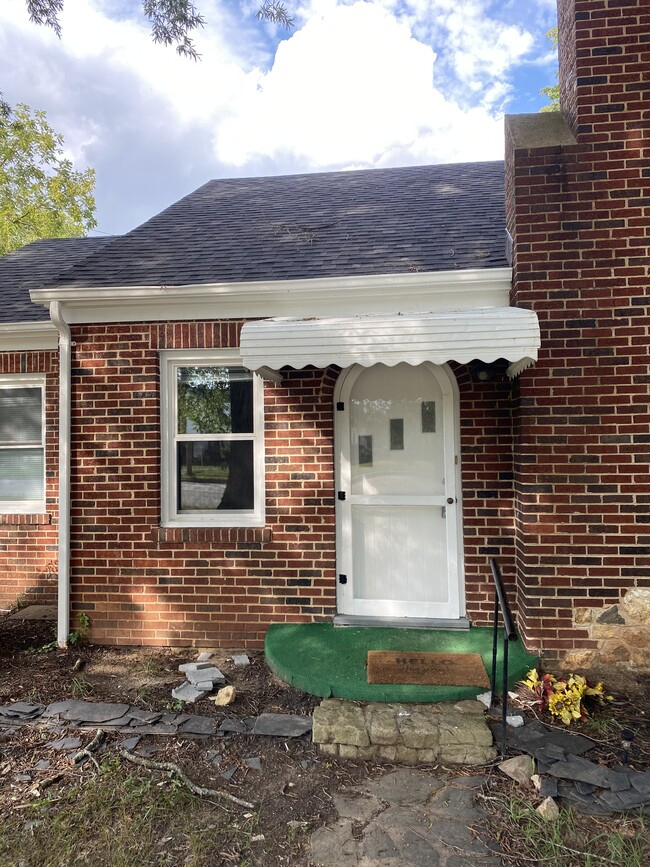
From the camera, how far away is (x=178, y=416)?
4938 millimetres

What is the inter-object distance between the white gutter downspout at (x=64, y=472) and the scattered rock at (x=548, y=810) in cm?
418

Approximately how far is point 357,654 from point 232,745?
3.88 ft

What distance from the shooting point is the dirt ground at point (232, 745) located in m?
2.66

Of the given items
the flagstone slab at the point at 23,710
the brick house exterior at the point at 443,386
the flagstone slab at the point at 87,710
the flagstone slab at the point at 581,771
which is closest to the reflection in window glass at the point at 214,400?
the brick house exterior at the point at 443,386

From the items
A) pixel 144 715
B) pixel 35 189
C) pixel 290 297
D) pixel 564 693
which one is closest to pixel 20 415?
pixel 290 297

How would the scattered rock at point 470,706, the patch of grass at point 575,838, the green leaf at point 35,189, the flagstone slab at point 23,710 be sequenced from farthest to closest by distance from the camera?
the green leaf at point 35,189 < the flagstone slab at point 23,710 < the scattered rock at point 470,706 < the patch of grass at point 575,838

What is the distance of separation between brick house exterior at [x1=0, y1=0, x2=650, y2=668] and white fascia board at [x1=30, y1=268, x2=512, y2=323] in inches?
0.8

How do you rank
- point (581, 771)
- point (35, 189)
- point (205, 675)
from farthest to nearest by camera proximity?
point (35, 189) → point (205, 675) → point (581, 771)

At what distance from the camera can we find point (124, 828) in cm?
256

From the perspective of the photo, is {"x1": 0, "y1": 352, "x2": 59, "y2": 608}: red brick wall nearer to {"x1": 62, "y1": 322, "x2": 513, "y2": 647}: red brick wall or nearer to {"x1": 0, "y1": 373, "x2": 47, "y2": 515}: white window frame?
{"x1": 0, "y1": 373, "x2": 47, "y2": 515}: white window frame

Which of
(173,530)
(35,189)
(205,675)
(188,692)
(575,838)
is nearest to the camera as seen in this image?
(575,838)

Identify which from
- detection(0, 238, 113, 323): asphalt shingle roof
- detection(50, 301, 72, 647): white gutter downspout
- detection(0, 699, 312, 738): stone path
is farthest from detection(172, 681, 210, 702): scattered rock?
detection(0, 238, 113, 323): asphalt shingle roof

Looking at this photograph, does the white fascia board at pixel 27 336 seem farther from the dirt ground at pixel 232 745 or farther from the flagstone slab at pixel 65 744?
the flagstone slab at pixel 65 744

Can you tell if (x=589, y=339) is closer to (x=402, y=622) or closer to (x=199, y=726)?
(x=402, y=622)
